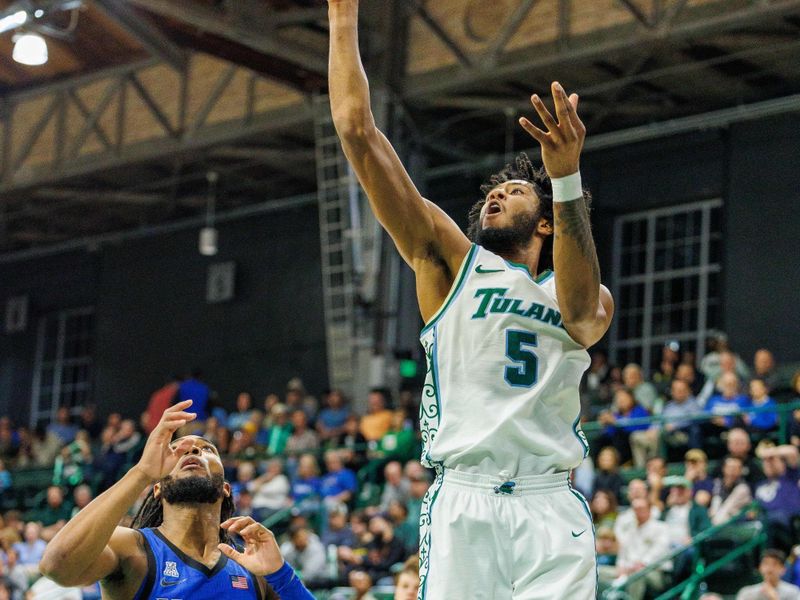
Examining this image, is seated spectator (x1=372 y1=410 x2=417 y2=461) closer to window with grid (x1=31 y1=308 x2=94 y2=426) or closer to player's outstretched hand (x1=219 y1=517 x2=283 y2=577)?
player's outstretched hand (x1=219 y1=517 x2=283 y2=577)

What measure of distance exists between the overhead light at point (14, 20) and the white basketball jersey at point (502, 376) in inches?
464

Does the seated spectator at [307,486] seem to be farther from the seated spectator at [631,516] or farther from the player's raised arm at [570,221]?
the player's raised arm at [570,221]

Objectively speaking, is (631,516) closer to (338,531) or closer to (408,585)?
(338,531)

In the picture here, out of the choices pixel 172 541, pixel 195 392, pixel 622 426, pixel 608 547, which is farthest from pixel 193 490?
pixel 195 392

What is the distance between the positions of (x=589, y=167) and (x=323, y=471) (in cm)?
647

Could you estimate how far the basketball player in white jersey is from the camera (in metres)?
4.08

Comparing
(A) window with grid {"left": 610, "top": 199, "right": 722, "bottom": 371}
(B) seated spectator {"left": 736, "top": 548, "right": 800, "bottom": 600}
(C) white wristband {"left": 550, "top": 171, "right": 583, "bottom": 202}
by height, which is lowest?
(B) seated spectator {"left": 736, "top": 548, "right": 800, "bottom": 600}

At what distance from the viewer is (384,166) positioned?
432 centimetres

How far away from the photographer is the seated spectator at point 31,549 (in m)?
16.2

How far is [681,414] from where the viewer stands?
47.8 feet

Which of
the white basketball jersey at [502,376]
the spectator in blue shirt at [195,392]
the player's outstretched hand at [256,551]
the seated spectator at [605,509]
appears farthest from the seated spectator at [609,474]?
the white basketball jersey at [502,376]

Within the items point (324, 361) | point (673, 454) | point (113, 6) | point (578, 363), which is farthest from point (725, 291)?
point (578, 363)

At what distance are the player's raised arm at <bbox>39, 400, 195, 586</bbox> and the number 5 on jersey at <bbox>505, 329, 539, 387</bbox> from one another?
122 centimetres

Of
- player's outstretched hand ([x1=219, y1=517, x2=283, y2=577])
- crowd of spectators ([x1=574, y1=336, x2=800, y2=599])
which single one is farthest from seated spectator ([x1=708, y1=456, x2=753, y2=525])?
player's outstretched hand ([x1=219, y1=517, x2=283, y2=577])
